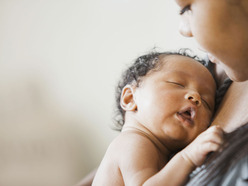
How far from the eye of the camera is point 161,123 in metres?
0.98

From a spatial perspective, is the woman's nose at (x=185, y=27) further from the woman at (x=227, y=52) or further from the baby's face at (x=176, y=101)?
the baby's face at (x=176, y=101)

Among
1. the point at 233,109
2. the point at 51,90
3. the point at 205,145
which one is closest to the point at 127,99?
the point at 233,109

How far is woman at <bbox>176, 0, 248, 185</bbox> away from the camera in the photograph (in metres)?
0.58

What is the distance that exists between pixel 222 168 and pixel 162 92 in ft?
1.44

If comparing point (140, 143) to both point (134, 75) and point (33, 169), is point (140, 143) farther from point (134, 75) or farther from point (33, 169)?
point (33, 169)

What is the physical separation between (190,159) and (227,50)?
0.74 ft

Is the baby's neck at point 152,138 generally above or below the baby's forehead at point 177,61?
below

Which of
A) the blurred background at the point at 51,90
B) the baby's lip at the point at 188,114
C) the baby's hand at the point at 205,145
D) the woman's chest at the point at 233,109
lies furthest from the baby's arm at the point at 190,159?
the blurred background at the point at 51,90

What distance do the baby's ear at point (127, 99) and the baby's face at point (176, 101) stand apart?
0.03 metres

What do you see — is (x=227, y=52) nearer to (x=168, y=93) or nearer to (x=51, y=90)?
(x=168, y=93)

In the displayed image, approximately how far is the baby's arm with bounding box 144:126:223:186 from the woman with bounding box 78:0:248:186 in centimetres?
3

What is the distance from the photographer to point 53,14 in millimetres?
2641

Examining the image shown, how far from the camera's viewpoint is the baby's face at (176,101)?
0.96m

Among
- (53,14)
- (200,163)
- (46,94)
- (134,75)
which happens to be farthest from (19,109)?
(200,163)
